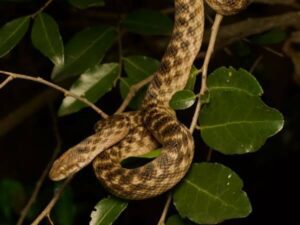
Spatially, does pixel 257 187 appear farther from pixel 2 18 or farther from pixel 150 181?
pixel 150 181

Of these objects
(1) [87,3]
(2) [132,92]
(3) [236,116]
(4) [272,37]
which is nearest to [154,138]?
(2) [132,92]

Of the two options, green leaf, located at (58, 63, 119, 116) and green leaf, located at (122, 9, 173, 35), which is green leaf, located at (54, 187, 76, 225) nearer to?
green leaf, located at (58, 63, 119, 116)

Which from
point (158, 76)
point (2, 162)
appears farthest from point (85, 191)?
point (158, 76)

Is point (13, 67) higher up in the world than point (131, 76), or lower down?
lower down

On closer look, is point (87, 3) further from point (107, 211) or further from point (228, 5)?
point (107, 211)

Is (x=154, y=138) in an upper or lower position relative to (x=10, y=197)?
upper

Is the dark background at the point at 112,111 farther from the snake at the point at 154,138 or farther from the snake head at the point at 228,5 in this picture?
the snake head at the point at 228,5

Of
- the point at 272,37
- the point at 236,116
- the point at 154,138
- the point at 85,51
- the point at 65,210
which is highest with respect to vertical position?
the point at 236,116
